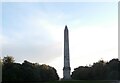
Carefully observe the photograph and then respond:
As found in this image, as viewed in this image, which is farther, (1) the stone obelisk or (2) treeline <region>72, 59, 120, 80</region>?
(2) treeline <region>72, 59, 120, 80</region>

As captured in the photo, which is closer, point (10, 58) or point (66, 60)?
point (66, 60)

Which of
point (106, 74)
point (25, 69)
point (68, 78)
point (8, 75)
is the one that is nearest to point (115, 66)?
point (106, 74)

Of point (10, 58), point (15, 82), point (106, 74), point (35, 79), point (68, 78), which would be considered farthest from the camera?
point (10, 58)

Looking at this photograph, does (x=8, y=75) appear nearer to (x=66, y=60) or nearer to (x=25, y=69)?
(x=25, y=69)

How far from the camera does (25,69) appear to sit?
59.2 m

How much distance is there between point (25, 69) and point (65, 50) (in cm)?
1031

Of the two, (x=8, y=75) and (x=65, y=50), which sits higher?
(x=65, y=50)

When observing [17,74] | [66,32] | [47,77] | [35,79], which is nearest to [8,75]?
[17,74]

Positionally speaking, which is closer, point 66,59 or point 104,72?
point 66,59

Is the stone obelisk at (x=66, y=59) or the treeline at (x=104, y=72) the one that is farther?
the treeline at (x=104, y=72)

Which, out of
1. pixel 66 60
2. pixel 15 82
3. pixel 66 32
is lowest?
pixel 15 82

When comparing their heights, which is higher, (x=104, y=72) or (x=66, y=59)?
(x=66, y=59)

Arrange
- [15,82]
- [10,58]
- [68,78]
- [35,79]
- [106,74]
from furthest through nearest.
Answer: [10,58] < [106,74] < [35,79] < [68,78] < [15,82]

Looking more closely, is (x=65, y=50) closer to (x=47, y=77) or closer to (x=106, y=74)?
(x=106, y=74)
